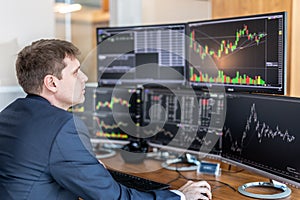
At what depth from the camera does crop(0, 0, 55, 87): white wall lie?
209 centimetres

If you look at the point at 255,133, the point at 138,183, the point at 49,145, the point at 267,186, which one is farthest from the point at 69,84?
the point at 267,186

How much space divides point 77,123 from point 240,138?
2.56 feet

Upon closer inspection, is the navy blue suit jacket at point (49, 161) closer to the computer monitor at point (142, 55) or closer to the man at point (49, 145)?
the man at point (49, 145)

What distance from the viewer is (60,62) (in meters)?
1.59

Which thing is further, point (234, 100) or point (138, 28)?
point (138, 28)

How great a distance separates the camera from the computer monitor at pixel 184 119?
208 cm

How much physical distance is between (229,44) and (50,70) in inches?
35.8

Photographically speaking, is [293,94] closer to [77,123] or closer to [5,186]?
[77,123]

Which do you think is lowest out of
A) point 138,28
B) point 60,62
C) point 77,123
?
point 77,123

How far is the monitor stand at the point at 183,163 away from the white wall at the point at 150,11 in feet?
3.62

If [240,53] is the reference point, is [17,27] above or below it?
above

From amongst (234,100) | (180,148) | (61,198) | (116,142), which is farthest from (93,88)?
(61,198)

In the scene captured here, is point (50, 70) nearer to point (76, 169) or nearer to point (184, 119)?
point (76, 169)

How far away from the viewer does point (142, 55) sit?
2459 millimetres
